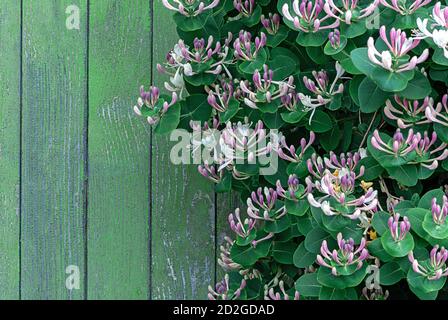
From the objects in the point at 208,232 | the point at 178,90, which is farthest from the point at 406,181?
the point at 208,232

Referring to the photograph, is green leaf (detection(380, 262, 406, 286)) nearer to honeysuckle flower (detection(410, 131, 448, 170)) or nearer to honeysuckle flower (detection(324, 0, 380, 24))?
honeysuckle flower (detection(410, 131, 448, 170))

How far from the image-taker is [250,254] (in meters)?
1.59

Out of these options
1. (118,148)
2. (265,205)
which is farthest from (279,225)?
(118,148)

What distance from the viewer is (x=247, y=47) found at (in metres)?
1.52

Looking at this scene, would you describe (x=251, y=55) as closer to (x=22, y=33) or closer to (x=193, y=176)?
(x=193, y=176)

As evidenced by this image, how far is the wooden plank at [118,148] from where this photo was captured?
1.94 meters

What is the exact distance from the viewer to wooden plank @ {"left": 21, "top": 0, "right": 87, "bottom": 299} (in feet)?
6.36

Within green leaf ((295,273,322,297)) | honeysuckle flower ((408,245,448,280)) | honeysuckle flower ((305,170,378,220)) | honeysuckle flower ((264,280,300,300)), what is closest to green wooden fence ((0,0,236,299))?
honeysuckle flower ((264,280,300,300))

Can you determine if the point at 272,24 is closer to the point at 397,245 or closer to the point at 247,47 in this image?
the point at 247,47

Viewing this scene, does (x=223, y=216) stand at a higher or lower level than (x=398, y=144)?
lower

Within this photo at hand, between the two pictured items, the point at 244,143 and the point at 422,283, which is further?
the point at 244,143

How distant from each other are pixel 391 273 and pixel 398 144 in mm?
251

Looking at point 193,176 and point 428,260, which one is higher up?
point 193,176

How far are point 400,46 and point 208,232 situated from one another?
88 centimetres
